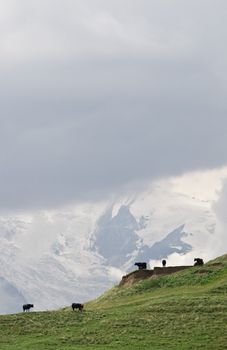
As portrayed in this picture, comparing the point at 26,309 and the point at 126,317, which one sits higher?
the point at 26,309

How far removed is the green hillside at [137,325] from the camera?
74438 millimetres

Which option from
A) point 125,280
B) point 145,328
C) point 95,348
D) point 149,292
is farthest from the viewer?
point 125,280

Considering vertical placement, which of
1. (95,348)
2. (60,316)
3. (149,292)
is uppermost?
(149,292)

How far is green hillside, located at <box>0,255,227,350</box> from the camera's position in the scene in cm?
7444

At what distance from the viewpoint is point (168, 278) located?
10894 centimetres

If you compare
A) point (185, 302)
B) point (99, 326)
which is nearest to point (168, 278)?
point (185, 302)

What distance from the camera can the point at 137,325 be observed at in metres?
79.8

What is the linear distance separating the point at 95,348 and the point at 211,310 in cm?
1427

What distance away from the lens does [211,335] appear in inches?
2960

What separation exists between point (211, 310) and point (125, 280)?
125ft

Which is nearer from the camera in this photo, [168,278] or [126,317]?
[126,317]

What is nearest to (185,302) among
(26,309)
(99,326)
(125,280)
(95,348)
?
(99,326)

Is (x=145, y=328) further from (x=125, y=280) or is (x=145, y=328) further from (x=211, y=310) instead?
(x=125, y=280)

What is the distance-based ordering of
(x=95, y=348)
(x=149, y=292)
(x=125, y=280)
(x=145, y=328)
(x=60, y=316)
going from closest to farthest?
(x=95, y=348) → (x=145, y=328) → (x=60, y=316) → (x=149, y=292) → (x=125, y=280)
